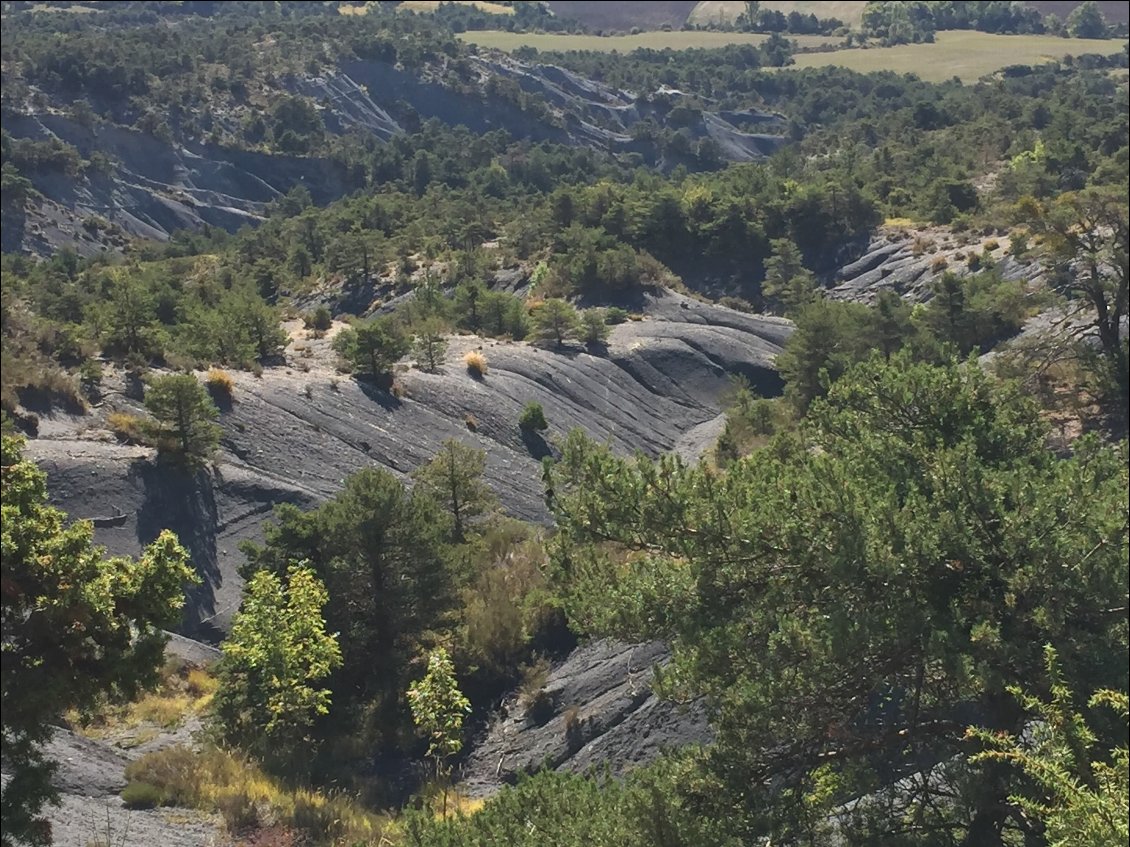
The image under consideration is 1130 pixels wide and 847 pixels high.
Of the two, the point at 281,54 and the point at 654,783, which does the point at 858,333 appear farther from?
the point at 281,54

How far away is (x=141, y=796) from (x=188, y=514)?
38.2 feet

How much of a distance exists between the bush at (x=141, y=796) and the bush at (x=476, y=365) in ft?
75.4

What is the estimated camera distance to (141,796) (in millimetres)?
11672

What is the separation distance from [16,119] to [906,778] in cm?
8663

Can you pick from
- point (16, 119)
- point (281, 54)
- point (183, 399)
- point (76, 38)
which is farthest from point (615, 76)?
point (183, 399)

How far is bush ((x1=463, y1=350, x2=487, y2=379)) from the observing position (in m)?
34.1

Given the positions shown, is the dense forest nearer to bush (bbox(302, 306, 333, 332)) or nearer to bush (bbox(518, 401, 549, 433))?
bush (bbox(518, 401, 549, 433))

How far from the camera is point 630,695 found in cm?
1498

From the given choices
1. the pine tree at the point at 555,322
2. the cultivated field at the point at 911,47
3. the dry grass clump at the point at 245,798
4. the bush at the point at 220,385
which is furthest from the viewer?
the cultivated field at the point at 911,47

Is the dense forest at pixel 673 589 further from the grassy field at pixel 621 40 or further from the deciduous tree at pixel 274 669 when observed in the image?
the grassy field at pixel 621 40

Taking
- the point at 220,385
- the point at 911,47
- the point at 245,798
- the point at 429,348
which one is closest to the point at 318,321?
the point at 429,348

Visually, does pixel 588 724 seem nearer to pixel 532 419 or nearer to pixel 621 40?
pixel 532 419

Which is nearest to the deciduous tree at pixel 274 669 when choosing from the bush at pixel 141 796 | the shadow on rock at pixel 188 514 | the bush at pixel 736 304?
the bush at pixel 141 796

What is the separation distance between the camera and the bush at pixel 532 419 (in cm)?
3247
